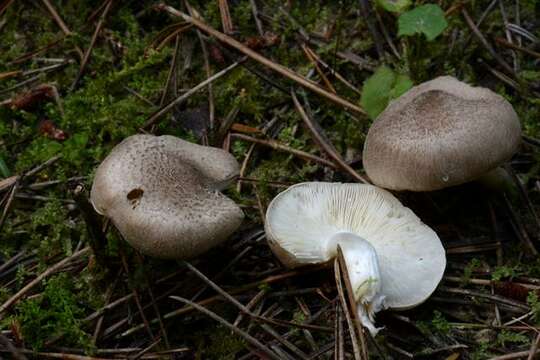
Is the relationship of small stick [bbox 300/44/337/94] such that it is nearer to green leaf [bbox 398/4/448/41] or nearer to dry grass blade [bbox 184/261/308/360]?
green leaf [bbox 398/4/448/41]

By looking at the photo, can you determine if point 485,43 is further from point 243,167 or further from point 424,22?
point 243,167

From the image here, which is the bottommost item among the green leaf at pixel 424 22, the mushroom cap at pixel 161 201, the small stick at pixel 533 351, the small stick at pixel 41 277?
the small stick at pixel 533 351

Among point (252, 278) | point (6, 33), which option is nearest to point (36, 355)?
point (252, 278)

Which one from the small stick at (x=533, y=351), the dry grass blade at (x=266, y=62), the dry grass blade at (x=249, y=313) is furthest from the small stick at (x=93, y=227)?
the small stick at (x=533, y=351)

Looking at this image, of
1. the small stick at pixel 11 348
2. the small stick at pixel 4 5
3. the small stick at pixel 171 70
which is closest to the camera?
the small stick at pixel 11 348

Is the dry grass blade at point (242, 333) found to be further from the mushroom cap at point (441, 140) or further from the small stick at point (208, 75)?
the small stick at point (208, 75)

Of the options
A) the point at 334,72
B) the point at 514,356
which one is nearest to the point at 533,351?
the point at 514,356

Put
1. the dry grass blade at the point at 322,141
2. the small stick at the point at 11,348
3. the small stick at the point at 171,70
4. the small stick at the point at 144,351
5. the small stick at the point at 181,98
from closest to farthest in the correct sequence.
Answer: the small stick at the point at 11,348
the small stick at the point at 144,351
the dry grass blade at the point at 322,141
the small stick at the point at 181,98
the small stick at the point at 171,70
